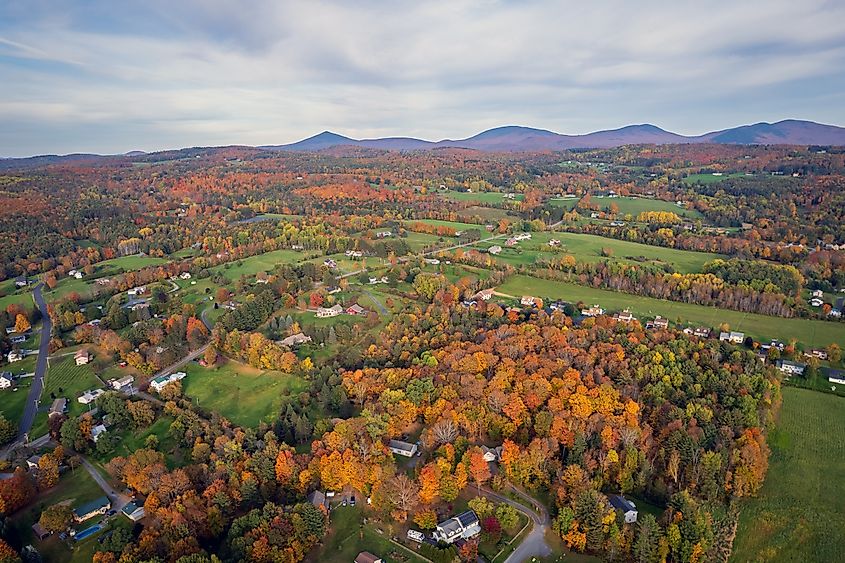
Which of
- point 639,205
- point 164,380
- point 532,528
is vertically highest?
point 639,205

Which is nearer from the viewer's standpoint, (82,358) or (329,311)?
(82,358)

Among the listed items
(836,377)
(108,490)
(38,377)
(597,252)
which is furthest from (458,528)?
(597,252)

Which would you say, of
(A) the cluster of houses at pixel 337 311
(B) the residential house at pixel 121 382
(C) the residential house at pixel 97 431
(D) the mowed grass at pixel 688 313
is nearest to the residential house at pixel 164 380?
(B) the residential house at pixel 121 382

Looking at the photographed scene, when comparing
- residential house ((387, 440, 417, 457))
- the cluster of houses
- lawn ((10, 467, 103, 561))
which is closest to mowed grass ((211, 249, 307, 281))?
the cluster of houses

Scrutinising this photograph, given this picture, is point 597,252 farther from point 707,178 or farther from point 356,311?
point 707,178

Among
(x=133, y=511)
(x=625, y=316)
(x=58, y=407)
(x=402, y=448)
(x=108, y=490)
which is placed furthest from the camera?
(x=625, y=316)

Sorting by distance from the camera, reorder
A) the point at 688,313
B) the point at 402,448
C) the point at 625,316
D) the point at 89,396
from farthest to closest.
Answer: the point at 688,313 → the point at 625,316 → the point at 89,396 → the point at 402,448

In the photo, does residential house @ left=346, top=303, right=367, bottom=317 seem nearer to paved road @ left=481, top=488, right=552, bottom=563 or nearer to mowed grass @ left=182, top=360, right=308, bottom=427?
mowed grass @ left=182, top=360, right=308, bottom=427
